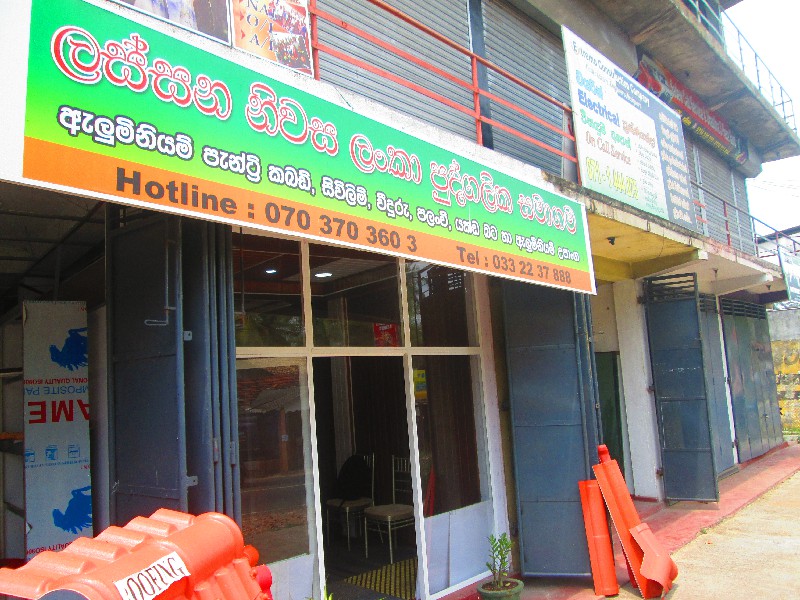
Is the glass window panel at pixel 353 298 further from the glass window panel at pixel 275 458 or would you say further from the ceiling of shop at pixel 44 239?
the ceiling of shop at pixel 44 239

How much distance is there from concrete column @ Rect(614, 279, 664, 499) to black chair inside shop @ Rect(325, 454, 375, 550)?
4062 millimetres

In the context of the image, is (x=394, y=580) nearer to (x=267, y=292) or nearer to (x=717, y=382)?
(x=267, y=292)

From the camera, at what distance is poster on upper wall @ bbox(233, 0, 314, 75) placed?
3680mm

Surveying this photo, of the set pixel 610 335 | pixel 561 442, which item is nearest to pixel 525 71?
pixel 610 335

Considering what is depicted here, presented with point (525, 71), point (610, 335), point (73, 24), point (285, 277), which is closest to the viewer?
point (73, 24)

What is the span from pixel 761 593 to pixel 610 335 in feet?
15.0

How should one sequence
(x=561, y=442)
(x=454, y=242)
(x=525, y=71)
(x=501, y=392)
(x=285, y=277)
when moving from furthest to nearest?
(x=525, y=71) → (x=501, y=392) → (x=561, y=442) → (x=285, y=277) → (x=454, y=242)

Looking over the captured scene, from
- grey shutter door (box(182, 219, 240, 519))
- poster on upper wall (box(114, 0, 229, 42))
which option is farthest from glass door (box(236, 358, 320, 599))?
poster on upper wall (box(114, 0, 229, 42))

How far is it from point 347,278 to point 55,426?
243 cm

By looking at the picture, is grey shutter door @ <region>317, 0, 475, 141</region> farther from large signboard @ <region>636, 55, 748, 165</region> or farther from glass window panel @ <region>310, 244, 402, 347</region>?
large signboard @ <region>636, 55, 748, 165</region>

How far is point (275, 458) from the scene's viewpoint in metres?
4.61

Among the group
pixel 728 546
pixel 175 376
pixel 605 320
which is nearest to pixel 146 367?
pixel 175 376

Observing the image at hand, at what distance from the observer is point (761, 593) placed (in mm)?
5445

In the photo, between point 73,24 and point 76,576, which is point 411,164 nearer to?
point 73,24
